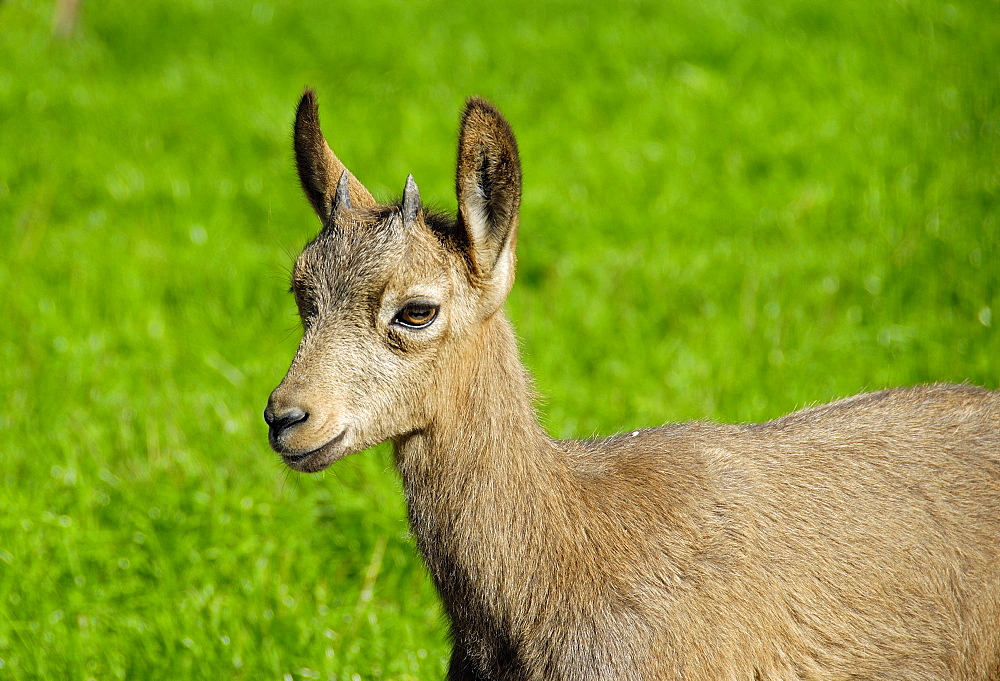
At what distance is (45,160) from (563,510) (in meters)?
6.23

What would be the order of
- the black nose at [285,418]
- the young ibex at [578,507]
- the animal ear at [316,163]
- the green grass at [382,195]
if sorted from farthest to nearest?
the green grass at [382,195], the animal ear at [316,163], the young ibex at [578,507], the black nose at [285,418]

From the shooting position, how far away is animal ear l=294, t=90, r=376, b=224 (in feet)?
11.8

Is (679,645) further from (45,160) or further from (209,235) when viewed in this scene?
(45,160)

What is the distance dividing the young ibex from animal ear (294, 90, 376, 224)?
0.47 ft

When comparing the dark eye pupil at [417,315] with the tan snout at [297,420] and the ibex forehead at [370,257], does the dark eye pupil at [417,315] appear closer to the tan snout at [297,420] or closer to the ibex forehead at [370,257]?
the ibex forehead at [370,257]

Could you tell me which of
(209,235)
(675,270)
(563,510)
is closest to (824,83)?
(675,270)

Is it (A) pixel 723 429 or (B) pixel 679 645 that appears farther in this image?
(A) pixel 723 429

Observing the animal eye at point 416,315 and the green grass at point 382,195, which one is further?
the green grass at point 382,195

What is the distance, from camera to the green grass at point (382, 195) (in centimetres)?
490

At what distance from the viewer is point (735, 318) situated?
21.3 feet

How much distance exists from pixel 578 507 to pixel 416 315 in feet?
2.40

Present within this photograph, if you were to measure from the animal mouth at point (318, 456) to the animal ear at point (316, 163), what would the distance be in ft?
2.57

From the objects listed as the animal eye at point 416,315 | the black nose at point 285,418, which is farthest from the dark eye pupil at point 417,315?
the black nose at point 285,418

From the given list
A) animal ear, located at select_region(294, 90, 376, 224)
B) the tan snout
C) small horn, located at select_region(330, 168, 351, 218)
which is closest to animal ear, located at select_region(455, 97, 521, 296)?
small horn, located at select_region(330, 168, 351, 218)
